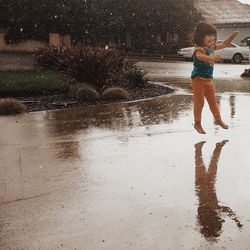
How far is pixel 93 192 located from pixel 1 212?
2.93ft

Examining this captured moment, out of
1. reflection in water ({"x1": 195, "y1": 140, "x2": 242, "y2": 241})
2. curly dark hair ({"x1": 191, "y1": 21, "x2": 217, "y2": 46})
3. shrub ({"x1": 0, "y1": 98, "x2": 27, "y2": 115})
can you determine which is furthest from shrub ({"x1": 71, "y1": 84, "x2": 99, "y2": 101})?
reflection in water ({"x1": 195, "y1": 140, "x2": 242, "y2": 241})

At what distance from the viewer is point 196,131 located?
286 inches

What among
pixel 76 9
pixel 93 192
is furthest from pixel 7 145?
pixel 76 9

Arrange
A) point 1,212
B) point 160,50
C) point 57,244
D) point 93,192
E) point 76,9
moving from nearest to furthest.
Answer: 1. point 57,244
2. point 1,212
3. point 93,192
4. point 76,9
5. point 160,50

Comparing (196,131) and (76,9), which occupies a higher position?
(76,9)

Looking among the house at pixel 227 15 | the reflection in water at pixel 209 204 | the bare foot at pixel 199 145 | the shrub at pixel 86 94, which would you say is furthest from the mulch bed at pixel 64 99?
the house at pixel 227 15

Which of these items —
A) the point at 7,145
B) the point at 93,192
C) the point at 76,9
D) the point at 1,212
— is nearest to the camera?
the point at 1,212

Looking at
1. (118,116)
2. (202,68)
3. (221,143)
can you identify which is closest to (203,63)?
(202,68)

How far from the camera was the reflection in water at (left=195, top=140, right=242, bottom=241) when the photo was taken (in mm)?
3689

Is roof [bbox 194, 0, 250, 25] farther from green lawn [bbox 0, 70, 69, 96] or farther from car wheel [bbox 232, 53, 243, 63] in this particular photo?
green lawn [bbox 0, 70, 69, 96]

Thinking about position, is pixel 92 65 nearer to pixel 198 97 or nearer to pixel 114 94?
pixel 114 94

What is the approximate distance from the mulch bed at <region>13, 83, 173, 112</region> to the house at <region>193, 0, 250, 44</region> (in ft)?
95.7

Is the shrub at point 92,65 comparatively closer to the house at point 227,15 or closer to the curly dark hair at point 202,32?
the curly dark hair at point 202,32

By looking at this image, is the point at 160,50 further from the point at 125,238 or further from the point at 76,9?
the point at 125,238
